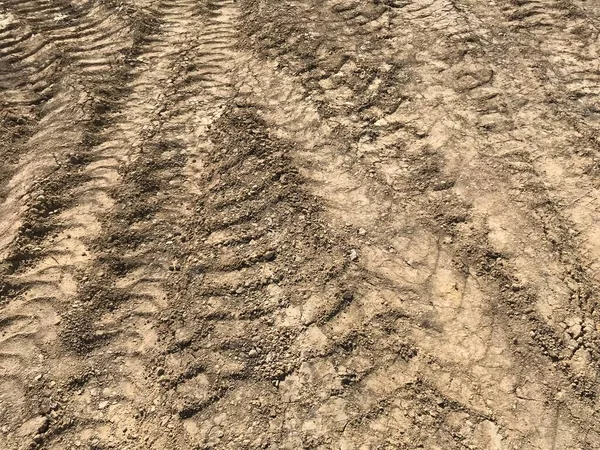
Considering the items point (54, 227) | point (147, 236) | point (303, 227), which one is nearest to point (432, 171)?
point (303, 227)

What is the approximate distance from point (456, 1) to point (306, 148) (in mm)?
2353

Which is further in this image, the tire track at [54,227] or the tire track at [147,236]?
the tire track at [54,227]

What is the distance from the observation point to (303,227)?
3.78 meters

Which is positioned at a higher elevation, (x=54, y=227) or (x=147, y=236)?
(x=54, y=227)

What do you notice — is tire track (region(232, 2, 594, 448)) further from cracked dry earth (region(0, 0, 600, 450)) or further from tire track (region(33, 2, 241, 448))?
tire track (region(33, 2, 241, 448))

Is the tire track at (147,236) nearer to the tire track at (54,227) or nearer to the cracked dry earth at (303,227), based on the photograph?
the cracked dry earth at (303,227)

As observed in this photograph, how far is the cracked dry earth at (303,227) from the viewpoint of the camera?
3.09 m

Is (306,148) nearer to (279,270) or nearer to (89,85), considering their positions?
(279,270)

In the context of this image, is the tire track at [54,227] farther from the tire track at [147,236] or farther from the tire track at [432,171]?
the tire track at [432,171]

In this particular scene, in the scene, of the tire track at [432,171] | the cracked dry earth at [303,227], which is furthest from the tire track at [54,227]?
the tire track at [432,171]

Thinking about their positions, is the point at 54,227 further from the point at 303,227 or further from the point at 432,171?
the point at 432,171

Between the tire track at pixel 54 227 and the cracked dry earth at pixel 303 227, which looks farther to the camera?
the tire track at pixel 54 227

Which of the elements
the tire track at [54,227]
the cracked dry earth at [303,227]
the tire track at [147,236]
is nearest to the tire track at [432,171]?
the cracked dry earth at [303,227]

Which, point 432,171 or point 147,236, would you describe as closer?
point 147,236
